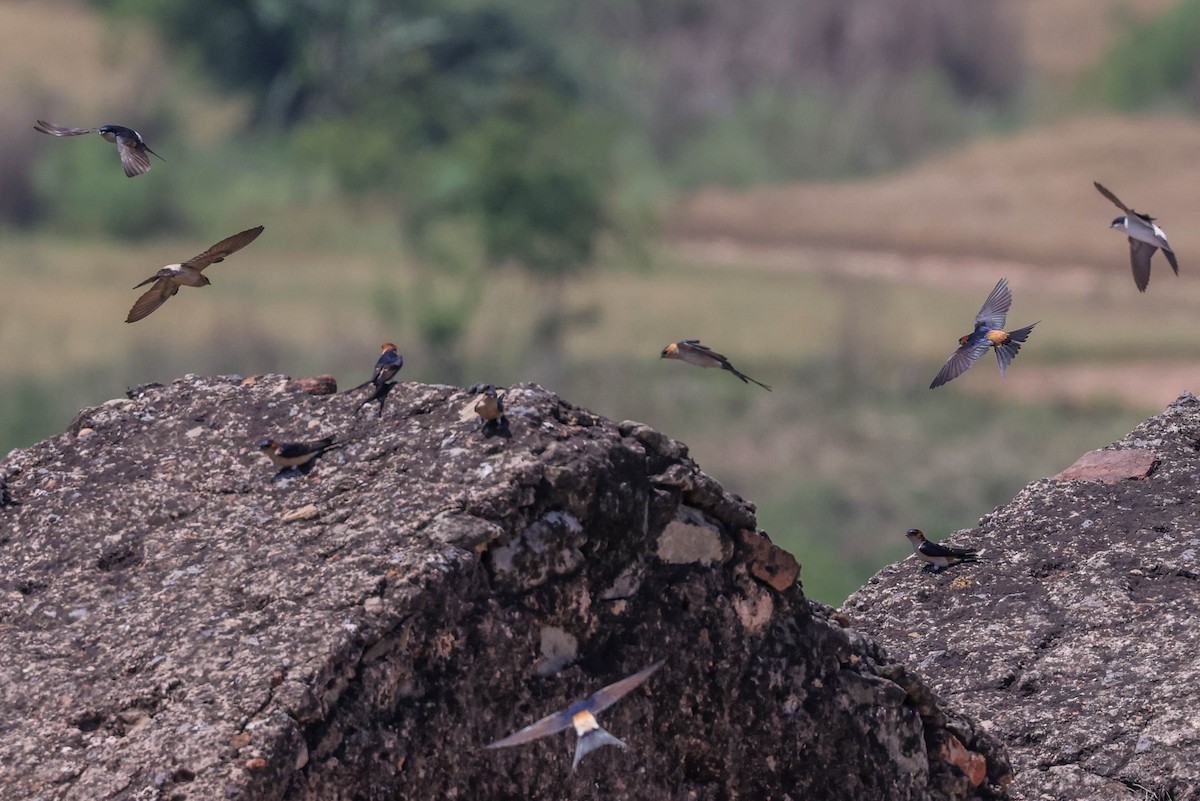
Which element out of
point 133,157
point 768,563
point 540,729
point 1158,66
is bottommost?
point 540,729

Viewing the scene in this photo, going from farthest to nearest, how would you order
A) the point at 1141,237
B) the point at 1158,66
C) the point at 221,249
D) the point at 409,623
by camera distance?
the point at 1158,66
the point at 1141,237
the point at 221,249
the point at 409,623

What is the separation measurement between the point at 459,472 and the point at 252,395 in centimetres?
82

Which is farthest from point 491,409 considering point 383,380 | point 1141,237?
point 1141,237

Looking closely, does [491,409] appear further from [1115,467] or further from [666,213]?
[666,213]

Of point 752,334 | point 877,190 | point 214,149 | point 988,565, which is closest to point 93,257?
point 214,149

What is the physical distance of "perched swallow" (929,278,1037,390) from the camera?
6293mm

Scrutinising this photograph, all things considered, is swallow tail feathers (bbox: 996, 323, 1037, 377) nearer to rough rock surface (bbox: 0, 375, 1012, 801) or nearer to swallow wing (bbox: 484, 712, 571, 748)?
rough rock surface (bbox: 0, 375, 1012, 801)

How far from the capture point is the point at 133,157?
6.45 m

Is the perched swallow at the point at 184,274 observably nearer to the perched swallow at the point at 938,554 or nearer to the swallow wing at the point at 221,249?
the swallow wing at the point at 221,249

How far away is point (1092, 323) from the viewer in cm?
4366

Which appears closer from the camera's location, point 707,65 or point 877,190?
point 877,190

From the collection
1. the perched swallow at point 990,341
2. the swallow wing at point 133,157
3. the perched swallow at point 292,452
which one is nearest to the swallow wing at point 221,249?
the perched swallow at point 292,452

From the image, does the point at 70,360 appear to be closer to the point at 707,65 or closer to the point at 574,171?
the point at 574,171

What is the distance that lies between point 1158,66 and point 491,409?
2337 inches
